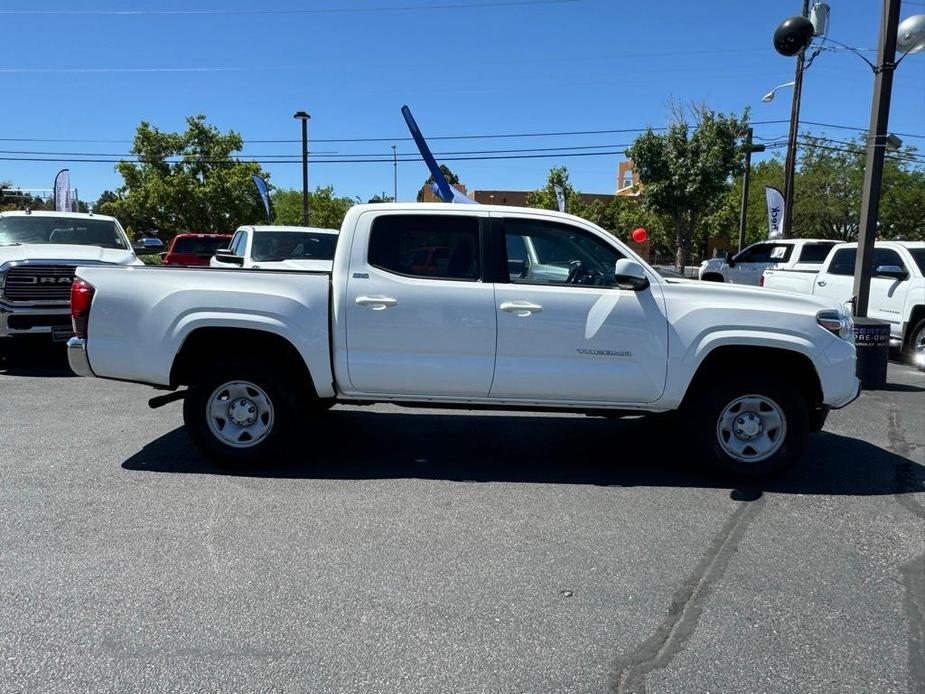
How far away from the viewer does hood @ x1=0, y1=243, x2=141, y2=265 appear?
933cm

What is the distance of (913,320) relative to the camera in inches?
416

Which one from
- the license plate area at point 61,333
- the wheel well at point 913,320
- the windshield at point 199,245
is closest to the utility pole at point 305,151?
the windshield at point 199,245

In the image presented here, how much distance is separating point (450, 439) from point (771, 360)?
2.73 metres

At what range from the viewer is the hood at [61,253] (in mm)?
9328

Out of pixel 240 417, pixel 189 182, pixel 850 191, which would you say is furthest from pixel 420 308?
pixel 850 191

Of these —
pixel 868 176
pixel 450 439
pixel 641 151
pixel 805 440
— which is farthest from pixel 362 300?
pixel 641 151

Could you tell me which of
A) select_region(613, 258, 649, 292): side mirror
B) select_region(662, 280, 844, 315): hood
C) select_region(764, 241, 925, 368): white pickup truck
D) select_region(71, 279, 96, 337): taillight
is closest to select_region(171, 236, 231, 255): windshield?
select_region(764, 241, 925, 368): white pickup truck

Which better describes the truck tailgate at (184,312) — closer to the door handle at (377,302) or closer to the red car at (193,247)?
the door handle at (377,302)

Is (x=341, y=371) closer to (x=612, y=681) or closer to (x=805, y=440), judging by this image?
(x=612, y=681)

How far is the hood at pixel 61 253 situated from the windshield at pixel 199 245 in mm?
9531

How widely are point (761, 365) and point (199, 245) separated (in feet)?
58.9

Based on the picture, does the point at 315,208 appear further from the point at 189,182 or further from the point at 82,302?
the point at 82,302

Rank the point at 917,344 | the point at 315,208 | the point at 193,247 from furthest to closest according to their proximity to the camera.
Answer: the point at 315,208, the point at 193,247, the point at 917,344

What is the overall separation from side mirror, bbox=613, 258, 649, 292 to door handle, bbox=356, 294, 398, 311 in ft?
5.16
